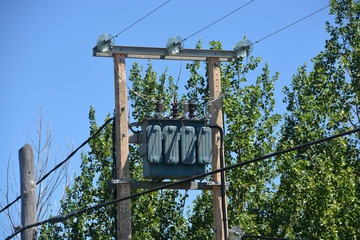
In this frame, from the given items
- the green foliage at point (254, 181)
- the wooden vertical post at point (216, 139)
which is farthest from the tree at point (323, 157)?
the wooden vertical post at point (216, 139)

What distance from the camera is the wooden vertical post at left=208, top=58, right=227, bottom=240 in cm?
1396

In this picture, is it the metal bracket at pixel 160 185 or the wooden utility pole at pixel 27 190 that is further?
the metal bracket at pixel 160 185

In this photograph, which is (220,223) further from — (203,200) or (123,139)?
(203,200)

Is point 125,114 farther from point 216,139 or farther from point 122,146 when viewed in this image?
point 216,139

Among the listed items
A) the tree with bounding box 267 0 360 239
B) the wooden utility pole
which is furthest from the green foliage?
the wooden utility pole

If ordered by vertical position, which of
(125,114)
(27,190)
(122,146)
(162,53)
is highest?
(162,53)

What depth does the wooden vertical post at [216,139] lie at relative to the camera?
550 inches

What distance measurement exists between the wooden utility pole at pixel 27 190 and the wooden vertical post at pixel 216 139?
144 inches

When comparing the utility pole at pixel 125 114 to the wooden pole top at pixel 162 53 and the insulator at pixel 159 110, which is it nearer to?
the wooden pole top at pixel 162 53

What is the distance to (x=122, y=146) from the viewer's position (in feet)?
44.6

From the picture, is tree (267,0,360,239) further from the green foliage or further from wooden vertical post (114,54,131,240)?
wooden vertical post (114,54,131,240)

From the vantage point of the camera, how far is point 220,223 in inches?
549

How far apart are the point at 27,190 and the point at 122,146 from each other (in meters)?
2.21

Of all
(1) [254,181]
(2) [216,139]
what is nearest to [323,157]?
(1) [254,181]
